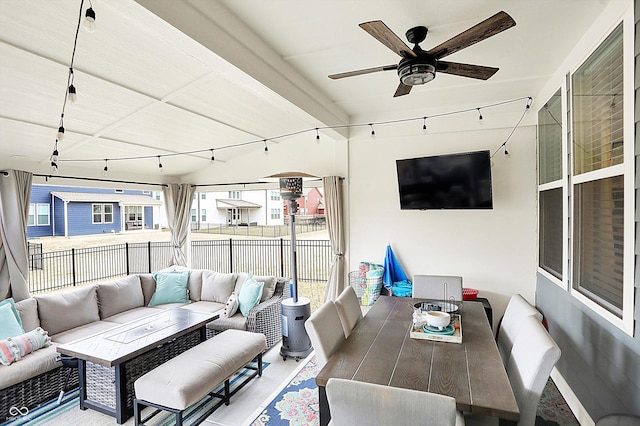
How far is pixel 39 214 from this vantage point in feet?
17.8

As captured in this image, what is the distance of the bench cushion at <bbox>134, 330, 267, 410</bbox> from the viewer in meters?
2.46

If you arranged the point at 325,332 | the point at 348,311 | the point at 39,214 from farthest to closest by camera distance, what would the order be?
the point at 39,214 < the point at 348,311 < the point at 325,332

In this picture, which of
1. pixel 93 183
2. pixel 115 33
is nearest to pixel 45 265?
pixel 93 183

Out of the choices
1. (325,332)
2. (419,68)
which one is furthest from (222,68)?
(325,332)

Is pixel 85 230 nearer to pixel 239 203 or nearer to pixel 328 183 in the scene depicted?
pixel 239 203

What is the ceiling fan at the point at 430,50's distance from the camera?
181 centimetres

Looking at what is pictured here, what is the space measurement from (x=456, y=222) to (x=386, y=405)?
3522 mm

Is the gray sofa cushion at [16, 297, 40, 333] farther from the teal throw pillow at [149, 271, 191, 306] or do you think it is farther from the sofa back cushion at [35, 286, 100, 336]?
the teal throw pillow at [149, 271, 191, 306]

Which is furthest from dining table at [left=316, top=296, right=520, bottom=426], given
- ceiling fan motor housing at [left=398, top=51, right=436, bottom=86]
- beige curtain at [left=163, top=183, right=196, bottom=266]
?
beige curtain at [left=163, top=183, right=196, bottom=266]

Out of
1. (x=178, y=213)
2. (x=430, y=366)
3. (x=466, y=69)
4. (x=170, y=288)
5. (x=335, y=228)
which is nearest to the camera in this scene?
(x=430, y=366)

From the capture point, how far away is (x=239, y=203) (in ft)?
22.0

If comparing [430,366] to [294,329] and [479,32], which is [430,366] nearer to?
[479,32]

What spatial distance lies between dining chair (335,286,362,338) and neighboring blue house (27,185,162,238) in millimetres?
4833

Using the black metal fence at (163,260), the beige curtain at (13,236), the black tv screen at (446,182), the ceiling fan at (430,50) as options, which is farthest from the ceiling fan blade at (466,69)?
the beige curtain at (13,236)
